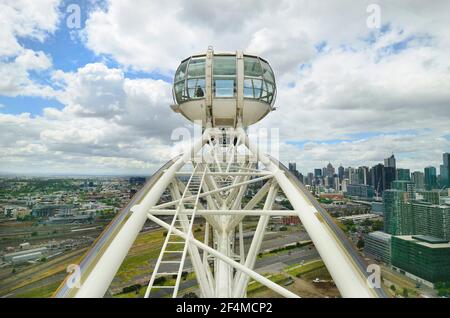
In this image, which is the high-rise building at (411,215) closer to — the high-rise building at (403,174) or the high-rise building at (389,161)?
the high-rise building at (403,174)

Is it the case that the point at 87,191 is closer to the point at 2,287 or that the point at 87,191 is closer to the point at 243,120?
the point at 2,287

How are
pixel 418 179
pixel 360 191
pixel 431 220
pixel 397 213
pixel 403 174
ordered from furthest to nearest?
pixel 360 191, pixel 403 174, pixel 418 179, pixel 397 213, pixel 431 220

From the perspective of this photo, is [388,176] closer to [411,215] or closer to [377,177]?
[377,177]

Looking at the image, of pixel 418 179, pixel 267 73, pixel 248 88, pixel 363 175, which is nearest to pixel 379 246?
pixel 418 179

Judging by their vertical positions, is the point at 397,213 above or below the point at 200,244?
below

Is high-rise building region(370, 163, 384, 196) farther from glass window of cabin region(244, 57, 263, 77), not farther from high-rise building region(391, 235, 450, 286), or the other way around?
glass window of cabin region(244, 57, 263, 77)

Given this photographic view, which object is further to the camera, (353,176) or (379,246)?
(353,176)

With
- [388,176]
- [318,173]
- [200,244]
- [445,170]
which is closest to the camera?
[200,244]
